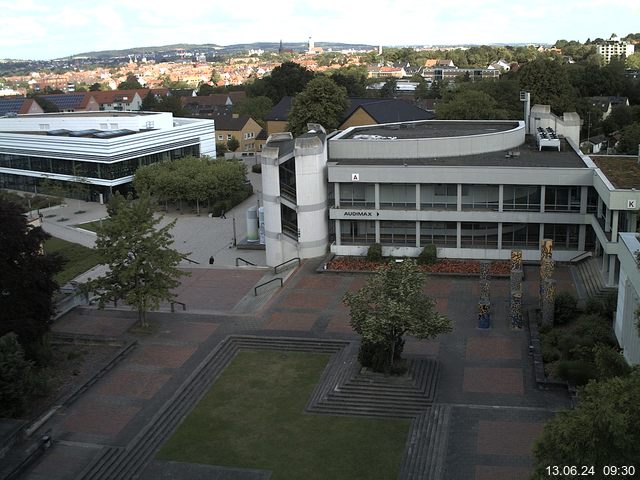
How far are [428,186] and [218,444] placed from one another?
73.2ft

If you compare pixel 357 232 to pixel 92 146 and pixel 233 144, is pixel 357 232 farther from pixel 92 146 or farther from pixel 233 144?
pixel 233 144

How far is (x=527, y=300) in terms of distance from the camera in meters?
35.0

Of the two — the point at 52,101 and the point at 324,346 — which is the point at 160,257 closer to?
the point at 324,346

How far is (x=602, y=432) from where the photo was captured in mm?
13820

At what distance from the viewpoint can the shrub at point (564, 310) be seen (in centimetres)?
3172

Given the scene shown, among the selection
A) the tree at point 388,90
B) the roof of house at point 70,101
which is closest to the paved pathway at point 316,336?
the tree at point 388,90

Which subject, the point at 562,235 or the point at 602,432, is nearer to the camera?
the point at 602,432

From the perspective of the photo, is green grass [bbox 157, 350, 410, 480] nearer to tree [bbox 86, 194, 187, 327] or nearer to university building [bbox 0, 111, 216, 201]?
tree [bbox 86, 194, 187, 327]

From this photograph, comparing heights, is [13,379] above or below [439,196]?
below

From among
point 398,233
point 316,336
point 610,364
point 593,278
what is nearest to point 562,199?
point 593,278

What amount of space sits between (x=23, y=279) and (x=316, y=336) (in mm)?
11988

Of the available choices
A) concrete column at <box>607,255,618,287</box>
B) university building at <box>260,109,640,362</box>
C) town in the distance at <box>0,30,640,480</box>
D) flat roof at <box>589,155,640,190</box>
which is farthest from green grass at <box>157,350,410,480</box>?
flat roof at <box>589,155,640,190</box>

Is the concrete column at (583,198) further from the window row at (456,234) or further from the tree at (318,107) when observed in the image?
the tree at (318,107)

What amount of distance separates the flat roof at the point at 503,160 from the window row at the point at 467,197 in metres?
1.57
